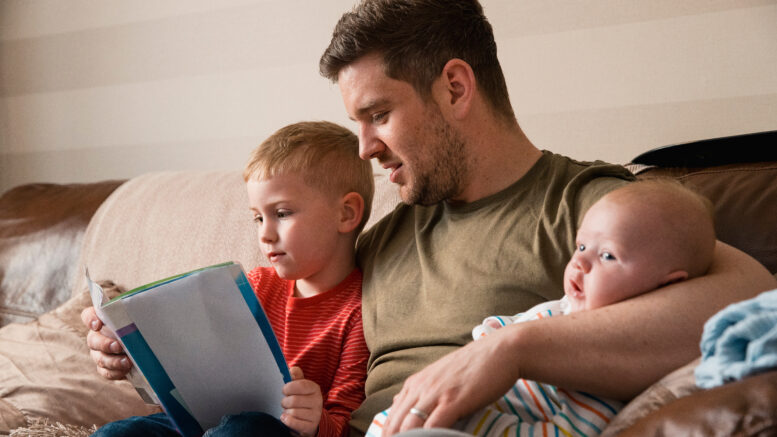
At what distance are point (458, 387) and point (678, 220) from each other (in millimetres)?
363

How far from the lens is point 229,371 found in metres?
1.17

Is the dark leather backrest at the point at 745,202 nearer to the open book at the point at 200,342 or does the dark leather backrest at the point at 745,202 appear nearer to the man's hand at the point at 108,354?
the open book at the point at 200,342

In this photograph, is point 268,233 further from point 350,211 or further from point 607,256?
point 607,256

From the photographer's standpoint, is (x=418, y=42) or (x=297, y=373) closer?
(x=297, y=373)

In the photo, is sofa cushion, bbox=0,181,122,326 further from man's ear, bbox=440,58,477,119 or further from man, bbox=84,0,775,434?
man's ear, bbox=440,58,477,119

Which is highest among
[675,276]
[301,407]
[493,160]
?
[493,160]

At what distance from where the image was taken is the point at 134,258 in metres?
2.11

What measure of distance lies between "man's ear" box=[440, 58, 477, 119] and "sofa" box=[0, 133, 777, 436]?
1.29ft

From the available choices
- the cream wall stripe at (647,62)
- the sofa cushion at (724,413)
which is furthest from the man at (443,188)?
the cream wall stripe at (647,62)

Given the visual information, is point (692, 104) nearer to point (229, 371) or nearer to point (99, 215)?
point (229, 371)

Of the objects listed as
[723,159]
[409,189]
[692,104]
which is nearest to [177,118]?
[409,189]

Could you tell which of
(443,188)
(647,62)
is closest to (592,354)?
(443,188)

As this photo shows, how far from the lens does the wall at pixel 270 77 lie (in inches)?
73.8

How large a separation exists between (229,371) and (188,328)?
101mm
